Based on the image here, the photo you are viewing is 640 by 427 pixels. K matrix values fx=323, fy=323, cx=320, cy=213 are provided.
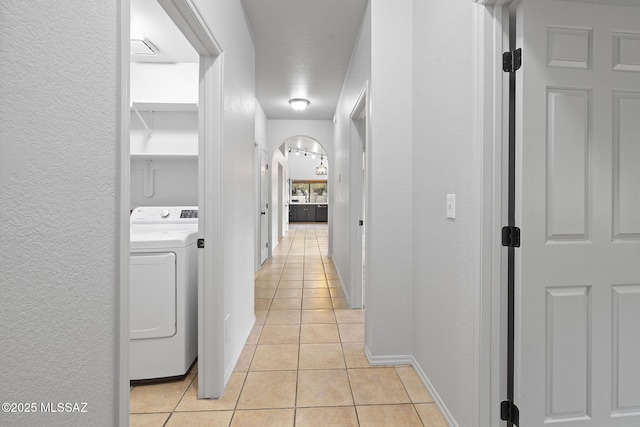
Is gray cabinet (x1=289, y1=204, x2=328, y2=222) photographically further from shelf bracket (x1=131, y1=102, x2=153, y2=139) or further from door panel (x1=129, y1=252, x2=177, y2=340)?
door panel (x1=129, y1=252, x2=177, y2=340)

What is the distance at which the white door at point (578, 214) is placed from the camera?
1271 mm

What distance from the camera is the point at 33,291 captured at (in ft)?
2.15

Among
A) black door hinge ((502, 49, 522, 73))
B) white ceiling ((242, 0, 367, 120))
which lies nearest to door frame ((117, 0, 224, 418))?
white ceiling ((242, 0, 367, 120))

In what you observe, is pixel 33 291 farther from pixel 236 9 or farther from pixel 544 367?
pixel 236 9

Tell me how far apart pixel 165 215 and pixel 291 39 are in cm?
203

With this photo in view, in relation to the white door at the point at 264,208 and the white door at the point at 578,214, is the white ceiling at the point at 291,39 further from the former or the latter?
the white door at the point at 578,214

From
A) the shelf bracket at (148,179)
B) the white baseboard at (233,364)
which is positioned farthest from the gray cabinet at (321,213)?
the white baseboard at (233,364)

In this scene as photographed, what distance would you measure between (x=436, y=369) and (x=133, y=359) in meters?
1.77

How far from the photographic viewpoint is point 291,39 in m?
3.13

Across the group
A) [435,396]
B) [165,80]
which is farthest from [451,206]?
[165,80]

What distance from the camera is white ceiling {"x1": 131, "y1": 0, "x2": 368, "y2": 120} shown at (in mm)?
2461

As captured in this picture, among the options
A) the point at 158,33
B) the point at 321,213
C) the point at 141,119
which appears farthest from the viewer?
the point at 321,213

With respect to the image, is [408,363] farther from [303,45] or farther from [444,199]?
[303,45]

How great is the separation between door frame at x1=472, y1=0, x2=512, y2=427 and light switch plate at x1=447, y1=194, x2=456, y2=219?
248 millimetres
